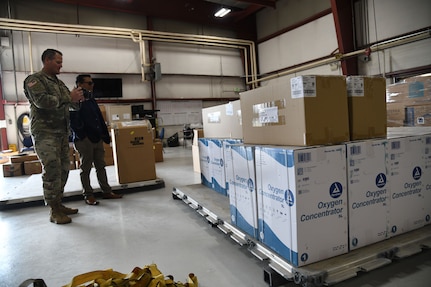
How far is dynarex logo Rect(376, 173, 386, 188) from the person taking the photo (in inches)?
59.7

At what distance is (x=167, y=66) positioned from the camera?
30.2ft

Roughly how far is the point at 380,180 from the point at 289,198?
61 cm

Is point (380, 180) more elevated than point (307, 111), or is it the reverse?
point (307, 111)

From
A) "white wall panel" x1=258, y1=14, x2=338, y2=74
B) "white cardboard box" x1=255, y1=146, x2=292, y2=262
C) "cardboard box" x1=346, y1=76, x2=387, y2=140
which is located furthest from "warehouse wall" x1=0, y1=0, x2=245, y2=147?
"cardboard box" x1=346, y1=76, x2=387, y2=140

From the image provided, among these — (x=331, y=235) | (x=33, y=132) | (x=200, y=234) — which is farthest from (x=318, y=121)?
(x=33, y=132)

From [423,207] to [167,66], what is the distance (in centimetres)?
858

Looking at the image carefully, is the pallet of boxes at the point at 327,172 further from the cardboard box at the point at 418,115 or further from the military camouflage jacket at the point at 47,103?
the military camouflage jacket at the point at 47,103

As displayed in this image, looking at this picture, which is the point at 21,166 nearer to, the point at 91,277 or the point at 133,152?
the point at 133,152

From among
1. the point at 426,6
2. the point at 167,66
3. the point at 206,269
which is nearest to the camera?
the point at 206,269

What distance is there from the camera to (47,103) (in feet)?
7.57

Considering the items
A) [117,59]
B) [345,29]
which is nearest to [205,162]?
[345,29]

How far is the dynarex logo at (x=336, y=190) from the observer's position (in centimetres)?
138

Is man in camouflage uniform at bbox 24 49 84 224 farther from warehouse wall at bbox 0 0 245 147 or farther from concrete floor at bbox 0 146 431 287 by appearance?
warehouse wall at bbox 0 0 245 147

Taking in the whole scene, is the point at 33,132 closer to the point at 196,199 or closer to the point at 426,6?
the point at 196,199
